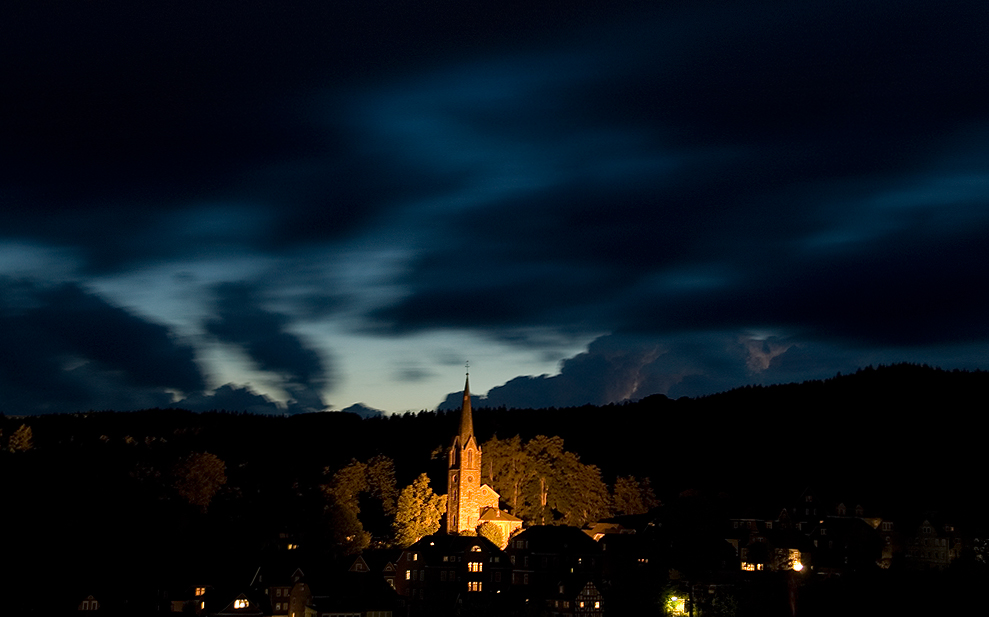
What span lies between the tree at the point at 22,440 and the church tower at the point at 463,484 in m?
73.3

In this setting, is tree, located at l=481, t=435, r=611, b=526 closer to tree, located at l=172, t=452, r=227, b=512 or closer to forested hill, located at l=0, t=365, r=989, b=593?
forested hill, located at l=0, t=365, r=989, b=593

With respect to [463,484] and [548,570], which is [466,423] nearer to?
[463,484]

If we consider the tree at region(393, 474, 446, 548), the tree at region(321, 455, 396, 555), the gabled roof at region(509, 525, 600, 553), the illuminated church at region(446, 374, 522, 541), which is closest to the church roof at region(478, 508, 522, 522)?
the illuminated church at region(446, 374, 522, 541)

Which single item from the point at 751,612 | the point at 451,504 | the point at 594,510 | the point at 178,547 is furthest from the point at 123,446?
the point at 751,612

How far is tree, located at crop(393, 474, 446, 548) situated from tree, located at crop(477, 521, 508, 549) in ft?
20.2

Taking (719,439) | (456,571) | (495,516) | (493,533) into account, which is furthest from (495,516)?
(719,439)

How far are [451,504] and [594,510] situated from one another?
15364mm

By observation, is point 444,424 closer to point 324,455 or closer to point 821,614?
point 324,455

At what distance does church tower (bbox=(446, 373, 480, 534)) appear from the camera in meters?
117

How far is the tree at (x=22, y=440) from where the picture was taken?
164500 mm

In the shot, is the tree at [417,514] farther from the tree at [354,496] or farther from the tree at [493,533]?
the tree at [493,533]

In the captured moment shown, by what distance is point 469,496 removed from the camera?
118m

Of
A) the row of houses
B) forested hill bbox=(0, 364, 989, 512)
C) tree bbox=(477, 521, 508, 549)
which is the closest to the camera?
the row of houses

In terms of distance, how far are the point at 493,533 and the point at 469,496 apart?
25.8ft
